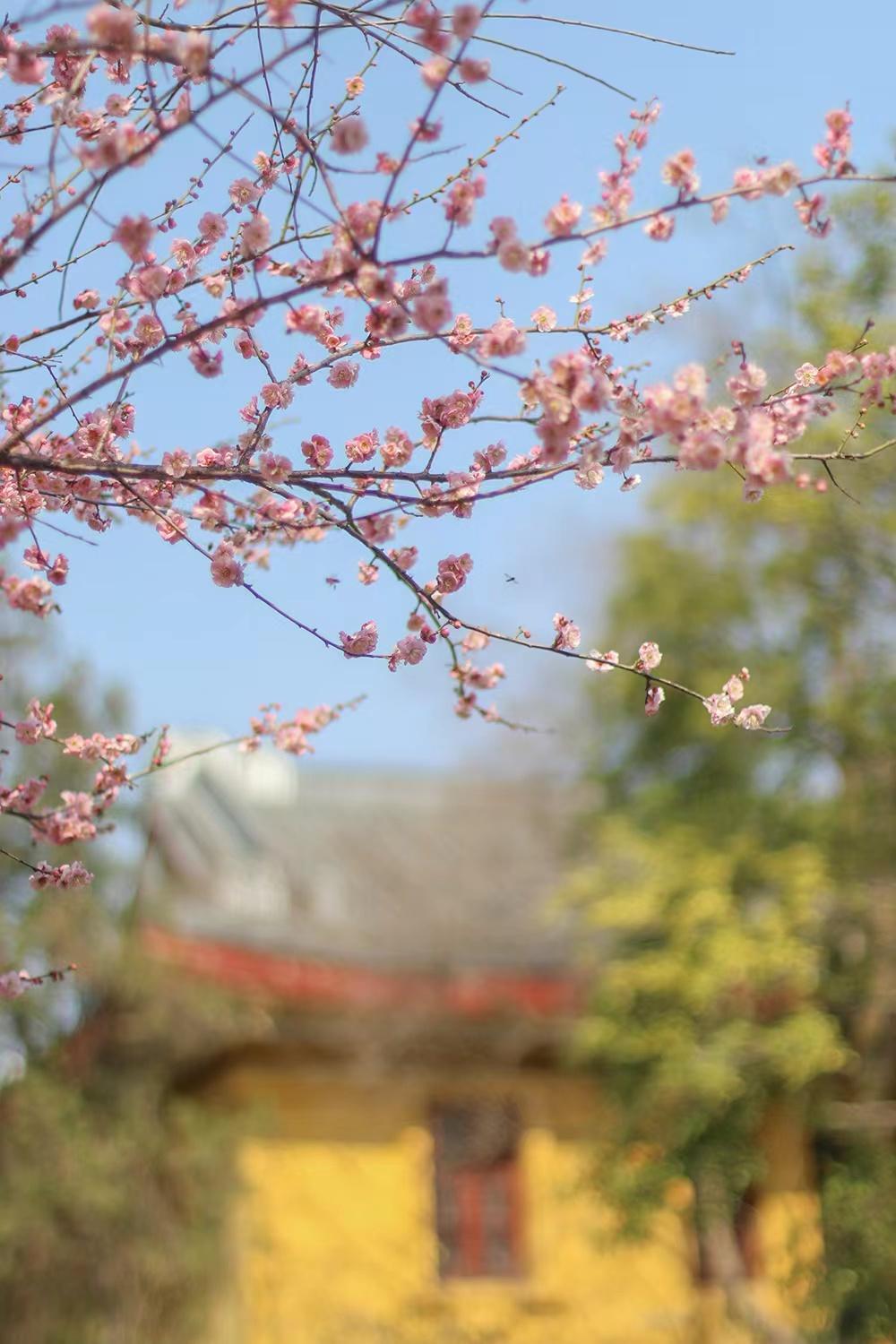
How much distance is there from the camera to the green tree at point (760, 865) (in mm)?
10188

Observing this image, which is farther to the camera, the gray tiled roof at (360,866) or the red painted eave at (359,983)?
the gray tiled roof at (360,866)

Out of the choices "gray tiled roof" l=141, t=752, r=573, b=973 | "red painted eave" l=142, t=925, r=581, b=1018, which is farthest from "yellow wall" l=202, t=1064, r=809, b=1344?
"gray tiled roof" l=141, t=752, r=573, b=973

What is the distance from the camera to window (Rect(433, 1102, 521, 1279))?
460 inches

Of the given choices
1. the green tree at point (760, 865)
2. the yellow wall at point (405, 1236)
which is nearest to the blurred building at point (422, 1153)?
the yellow wall at point (405, 1236)

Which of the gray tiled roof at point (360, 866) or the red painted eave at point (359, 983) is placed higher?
the gray tiled roof at point (360, 866)

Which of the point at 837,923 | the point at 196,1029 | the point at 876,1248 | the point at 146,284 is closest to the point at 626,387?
the point at 146,284

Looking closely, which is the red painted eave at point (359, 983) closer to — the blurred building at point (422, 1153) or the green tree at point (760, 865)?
the blurred building at point (422, 1153)

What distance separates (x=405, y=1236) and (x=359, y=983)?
5.75 ft

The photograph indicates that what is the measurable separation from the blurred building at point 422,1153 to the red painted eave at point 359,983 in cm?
1

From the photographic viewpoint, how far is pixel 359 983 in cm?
1178

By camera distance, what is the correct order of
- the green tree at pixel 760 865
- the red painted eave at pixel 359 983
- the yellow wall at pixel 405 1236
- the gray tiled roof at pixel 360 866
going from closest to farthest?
the green tree at pixel 760 865 < the yellow wall at pixel 405 1236 < the red painted eave at pixel 359 983 < the gray tiled roof at pixel 360 866

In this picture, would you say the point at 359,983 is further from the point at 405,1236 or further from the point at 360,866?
the point at 360,866

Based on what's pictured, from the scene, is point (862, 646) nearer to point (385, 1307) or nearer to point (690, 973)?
point (690, 973)

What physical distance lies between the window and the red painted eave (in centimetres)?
84
